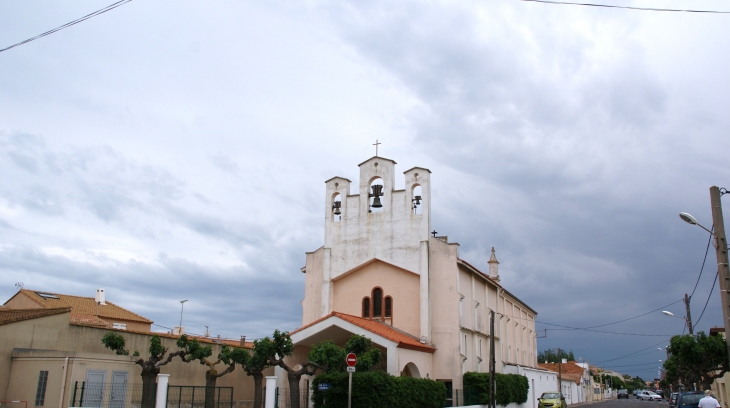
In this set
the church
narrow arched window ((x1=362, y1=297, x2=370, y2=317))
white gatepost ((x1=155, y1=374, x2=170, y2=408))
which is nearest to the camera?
white gatepost ((x1=155, y1=374, x2=170, y2=408))

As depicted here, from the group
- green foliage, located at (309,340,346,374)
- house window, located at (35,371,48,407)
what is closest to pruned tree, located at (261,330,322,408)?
green foliage, located at (309,340,346,374)

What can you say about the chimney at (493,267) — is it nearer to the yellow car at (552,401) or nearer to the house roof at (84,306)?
the yellow car at (552,401)

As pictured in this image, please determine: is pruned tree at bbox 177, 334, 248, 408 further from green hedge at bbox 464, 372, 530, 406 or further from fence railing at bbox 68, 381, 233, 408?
green hedge at bbox 464, 372, 530, 406

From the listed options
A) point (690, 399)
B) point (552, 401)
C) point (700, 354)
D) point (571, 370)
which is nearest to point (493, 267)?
point (552, 401)

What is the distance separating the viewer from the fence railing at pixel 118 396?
23.4 meters

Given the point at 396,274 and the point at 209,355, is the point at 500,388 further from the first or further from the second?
the point at 209,355

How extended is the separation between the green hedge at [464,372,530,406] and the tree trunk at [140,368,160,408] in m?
16.0

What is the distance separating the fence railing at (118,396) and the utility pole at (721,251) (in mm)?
19321

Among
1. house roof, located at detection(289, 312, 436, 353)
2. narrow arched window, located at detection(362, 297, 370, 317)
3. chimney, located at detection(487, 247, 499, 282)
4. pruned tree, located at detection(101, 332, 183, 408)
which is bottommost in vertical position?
pruned tree, located at detection(101, 332, 183, 408)

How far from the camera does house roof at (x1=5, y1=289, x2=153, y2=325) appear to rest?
4006 cm

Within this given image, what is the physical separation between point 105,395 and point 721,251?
898 inches

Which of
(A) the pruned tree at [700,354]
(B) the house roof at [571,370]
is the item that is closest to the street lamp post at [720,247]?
(A) the pruned tree at [700,354]

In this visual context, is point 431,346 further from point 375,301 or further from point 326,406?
point 326,406

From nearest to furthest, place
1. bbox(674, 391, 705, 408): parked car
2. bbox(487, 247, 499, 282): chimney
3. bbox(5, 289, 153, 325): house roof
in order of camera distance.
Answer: bbox(674, 391, 705, 408): parked car, bbox(5, 289, 153, 325): house roof, bbox(487, 247, 499, 282): chimney
